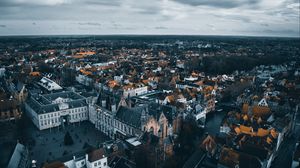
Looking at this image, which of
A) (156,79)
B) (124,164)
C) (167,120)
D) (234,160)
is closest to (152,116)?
(167,120)

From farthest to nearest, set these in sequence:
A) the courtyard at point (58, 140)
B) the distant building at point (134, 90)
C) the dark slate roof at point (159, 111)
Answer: the distant building at point (134, 90) < the dark slate roof at point (159, 111) < the courtyard at point (58, 140)

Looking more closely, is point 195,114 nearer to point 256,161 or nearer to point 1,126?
point 256,161

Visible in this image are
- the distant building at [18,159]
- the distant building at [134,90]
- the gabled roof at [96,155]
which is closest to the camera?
the distant building at [18,159]

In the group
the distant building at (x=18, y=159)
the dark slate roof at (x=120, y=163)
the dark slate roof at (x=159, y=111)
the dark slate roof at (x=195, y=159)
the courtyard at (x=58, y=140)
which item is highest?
the dark slate roof at (x=159, y=111)

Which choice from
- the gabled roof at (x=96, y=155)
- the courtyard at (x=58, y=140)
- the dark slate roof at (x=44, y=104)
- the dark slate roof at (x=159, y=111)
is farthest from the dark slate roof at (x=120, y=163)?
the dark slate roof at (x=44, y=104)

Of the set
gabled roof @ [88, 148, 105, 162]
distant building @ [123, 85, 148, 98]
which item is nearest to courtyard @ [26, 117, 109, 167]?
gabled roof @ [88, 148, 105, 162]

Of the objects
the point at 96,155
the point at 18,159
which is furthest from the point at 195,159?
the point at 18,159

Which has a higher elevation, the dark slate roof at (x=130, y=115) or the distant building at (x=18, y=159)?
the dark slate roof at (x=130, y=115)

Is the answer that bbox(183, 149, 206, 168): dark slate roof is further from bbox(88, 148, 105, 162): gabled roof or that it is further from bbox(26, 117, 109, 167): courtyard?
bbox(26, 117, 109, 167): courtyard

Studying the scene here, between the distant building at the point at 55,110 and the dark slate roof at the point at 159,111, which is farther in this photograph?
the distant building at the point at 55,110

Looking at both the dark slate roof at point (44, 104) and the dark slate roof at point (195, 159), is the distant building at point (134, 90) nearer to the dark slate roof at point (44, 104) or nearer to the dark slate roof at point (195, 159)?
the dark slate roof at point (44, 104)
